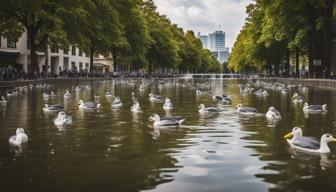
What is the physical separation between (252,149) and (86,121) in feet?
27.7

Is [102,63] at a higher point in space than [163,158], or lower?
higher

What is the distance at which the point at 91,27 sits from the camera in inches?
2815

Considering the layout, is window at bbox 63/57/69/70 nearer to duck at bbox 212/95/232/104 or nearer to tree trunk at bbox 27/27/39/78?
tree trunk at bbox 27/27/39/78

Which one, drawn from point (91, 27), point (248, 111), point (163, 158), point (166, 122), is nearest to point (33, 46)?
point (91, 27)

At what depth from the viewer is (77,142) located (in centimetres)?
1515

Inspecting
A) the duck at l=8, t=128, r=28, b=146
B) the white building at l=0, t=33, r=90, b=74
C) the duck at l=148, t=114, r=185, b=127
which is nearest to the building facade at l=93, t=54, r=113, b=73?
the white building at l=0, t=33, r=90, b=74

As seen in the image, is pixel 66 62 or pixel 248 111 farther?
pixel 66 62

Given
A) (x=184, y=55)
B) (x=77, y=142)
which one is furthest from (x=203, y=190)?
(x=184, y=55)

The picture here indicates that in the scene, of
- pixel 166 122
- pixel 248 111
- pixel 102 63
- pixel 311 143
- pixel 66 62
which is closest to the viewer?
pixel 311 143

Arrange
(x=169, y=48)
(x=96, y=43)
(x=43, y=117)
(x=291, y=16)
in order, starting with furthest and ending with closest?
1. (x=169, y=48)
2. (x=96, y=43)
3. (x=291, y=16)
4. (x=43, y=117)

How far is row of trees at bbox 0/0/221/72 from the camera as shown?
185 feet

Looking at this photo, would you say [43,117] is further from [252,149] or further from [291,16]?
[291,16]

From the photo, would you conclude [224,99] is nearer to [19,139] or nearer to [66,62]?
[19,139]

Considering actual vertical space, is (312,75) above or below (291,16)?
below
